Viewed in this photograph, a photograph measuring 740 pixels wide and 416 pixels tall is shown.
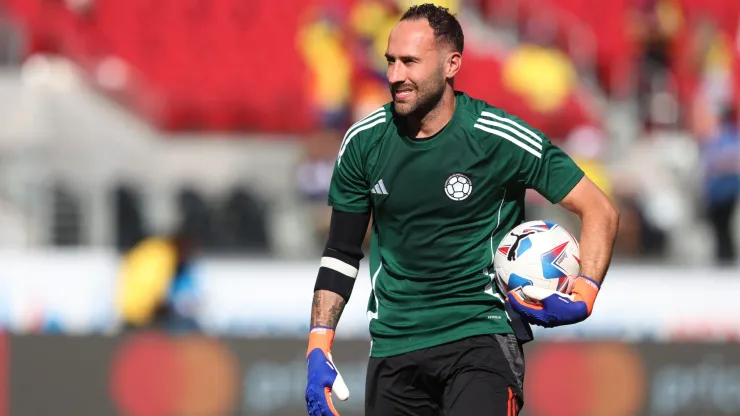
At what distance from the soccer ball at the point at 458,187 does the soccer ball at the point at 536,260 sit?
0.23 meters

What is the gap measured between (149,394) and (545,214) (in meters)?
3.87

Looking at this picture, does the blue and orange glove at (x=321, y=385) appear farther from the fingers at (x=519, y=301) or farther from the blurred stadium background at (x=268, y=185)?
the blurred stadium background at (x=268, y=185)

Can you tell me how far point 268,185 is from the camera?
1162cm

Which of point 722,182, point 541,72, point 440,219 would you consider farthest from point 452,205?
point 541,72

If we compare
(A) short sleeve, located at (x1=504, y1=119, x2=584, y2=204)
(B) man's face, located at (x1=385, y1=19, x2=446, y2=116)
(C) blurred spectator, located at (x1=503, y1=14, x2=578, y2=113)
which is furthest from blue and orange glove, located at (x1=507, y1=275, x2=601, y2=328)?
(C) blurred spectator, located at (x1=503, y1=14, x2=578, y2=113)

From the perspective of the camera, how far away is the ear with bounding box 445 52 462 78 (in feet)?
15.5

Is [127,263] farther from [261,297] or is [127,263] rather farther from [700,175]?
[700,175]

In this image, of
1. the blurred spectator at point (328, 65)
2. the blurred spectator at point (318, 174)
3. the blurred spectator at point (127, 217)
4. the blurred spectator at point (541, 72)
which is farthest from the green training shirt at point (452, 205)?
Answer: the blurred spectator at point (541, 72)

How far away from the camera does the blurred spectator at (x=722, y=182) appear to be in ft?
36.8

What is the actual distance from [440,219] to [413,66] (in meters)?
0.57

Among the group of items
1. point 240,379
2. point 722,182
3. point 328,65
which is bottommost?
point 240,379

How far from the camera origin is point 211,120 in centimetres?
1276

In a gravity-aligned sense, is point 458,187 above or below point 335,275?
above

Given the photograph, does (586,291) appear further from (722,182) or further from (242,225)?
(722,182)
